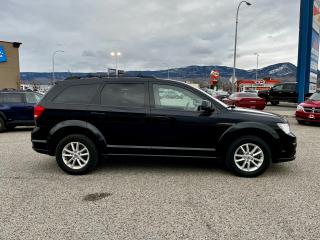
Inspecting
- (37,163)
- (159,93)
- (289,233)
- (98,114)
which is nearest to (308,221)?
(289,233)

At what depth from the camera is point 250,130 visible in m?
5.41

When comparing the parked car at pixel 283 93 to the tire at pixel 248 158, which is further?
the parked car at pixel 283 93

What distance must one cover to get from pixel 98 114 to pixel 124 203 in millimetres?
1929

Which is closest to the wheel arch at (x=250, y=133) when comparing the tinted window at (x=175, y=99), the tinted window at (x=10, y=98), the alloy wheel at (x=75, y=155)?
the tinted window at (x=175, y=99)

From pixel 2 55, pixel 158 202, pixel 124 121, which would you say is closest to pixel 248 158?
pixel 158 202

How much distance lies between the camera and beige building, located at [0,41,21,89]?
4194 centimetres

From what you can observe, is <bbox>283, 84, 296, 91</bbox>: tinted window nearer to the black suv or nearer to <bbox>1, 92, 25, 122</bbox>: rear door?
<bbox>1, 92, 25, 122</bbox>: rear door

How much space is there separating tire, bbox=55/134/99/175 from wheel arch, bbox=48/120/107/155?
0.09 metres

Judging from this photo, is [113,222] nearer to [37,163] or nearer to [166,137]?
[166,137]

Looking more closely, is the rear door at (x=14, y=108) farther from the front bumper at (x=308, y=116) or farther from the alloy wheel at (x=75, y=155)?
the front bumper at (x=308, y=116)

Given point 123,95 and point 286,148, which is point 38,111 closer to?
point 123,95

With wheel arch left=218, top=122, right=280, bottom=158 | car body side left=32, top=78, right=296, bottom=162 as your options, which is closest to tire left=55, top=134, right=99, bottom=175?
car body side left=32, top=78, right=296, bottom=162

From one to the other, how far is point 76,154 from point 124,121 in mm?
1054

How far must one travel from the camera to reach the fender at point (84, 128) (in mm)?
5523
